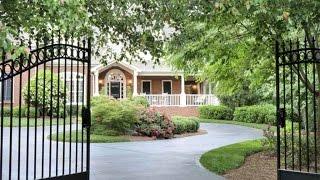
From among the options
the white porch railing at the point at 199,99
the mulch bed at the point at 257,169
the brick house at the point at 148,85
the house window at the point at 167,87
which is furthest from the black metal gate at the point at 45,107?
the house window at the point at 167,87

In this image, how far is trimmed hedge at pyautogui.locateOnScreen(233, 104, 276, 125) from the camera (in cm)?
3219

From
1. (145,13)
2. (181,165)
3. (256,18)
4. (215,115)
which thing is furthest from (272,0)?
(215,115)

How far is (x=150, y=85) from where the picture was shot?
4288 cm

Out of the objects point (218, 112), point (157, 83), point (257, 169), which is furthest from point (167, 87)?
point (257, 169)

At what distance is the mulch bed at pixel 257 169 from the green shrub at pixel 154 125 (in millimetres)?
7325

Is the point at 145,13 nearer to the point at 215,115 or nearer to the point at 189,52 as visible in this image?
the point at 189,52

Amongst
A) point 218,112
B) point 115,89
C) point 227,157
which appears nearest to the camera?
point 227,157

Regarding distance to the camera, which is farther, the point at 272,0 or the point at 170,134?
the point at 170,134

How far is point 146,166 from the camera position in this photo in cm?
1305

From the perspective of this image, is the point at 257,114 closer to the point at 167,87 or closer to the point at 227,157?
the point at 167,87

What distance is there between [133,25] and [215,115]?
26788 millimetres

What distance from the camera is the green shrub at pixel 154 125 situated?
73.3 ft

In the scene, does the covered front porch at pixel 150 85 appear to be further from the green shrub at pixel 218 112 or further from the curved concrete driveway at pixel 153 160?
the curved concrete driveway at pixel 153 160

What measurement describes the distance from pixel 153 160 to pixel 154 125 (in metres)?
8.41
